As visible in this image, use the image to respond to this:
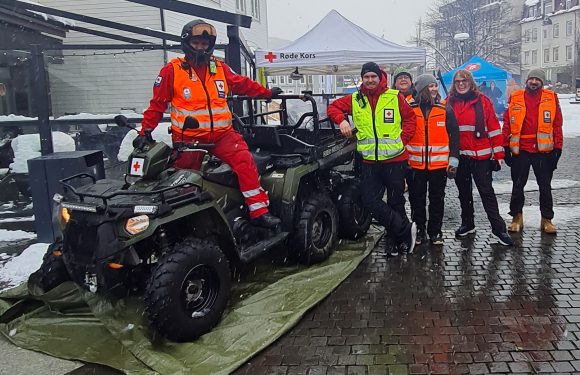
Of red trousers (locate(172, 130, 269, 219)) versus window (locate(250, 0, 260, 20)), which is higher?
window (locate(250, 0, 260, 20))

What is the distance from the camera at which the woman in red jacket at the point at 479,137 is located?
6133 millimetres

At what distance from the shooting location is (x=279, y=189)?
5.34 meters

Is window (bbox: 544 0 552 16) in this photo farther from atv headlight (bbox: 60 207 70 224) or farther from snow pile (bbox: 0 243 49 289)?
atv headlight (bbox: 60 207 70 224)

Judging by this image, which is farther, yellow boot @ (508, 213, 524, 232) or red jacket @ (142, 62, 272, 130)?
yellow boot @ (508, 213, 524, 232)

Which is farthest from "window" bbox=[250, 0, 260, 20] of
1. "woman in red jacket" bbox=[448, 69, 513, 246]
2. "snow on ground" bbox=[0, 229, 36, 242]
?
"woman in red jacket" bbox=[448, 69, 513, 246]

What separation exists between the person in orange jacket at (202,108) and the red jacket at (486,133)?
2605mm

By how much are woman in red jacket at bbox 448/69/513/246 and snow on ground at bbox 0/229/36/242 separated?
18.4 ft

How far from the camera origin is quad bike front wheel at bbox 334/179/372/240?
6.28 metres

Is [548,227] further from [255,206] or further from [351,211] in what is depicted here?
[255,206]

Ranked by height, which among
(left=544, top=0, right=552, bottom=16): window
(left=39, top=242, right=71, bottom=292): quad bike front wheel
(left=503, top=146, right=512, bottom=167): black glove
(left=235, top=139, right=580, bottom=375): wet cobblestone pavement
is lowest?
(left=235, top=139, right=580, bottom=375): wet cobblestone pavement

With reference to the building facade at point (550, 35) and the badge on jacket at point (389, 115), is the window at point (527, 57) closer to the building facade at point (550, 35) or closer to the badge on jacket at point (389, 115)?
the building facade at point (550, 35)

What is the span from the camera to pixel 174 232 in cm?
448

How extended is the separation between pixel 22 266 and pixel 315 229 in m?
3.17

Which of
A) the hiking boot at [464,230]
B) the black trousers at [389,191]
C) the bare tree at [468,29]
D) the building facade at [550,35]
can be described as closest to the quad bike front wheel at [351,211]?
the black trousers at [389,191]
